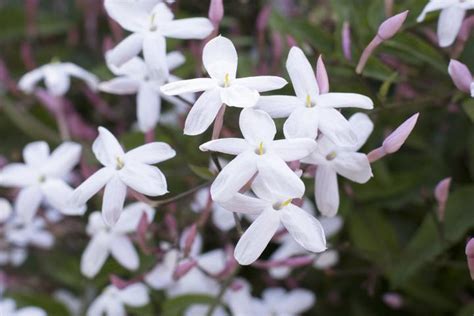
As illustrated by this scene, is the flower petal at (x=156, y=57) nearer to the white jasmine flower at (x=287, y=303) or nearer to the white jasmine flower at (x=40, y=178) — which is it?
the white jasmine flower at (x=40, y=178)

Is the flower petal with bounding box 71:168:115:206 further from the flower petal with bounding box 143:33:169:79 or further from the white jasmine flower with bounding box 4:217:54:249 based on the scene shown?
the white jasmine flower with bounding box 4:217:54:249

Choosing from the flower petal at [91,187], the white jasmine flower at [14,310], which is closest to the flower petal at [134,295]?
the white jasmine flower at [14,310]

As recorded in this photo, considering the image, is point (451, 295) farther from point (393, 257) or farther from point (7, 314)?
point (7, 314)

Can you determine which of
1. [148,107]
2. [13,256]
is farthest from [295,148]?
[13,256]

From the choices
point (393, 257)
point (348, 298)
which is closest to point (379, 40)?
point (393, 257)

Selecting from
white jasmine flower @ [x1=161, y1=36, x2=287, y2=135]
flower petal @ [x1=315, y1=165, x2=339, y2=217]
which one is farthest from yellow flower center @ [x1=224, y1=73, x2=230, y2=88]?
flower petal @ [x1=315, y1=165, x2=339, y2=217]

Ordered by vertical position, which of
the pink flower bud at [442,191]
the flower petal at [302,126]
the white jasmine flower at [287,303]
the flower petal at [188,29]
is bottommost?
the white jasmine flower at [287,303]

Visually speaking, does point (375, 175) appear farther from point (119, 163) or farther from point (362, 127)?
point (119, 163)
